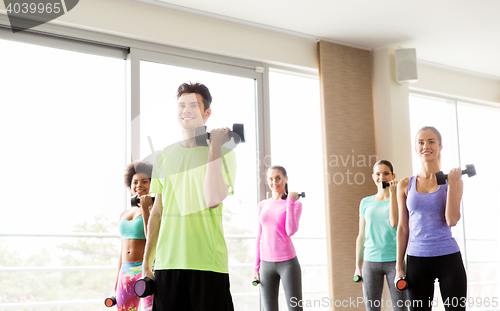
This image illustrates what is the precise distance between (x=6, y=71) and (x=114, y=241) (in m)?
3.21

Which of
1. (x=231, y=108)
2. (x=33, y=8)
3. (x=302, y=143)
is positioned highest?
(x=33, y=8)

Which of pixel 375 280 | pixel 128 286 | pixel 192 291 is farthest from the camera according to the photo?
pixel 375 280

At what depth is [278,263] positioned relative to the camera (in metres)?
3.17

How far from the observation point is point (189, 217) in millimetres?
1540

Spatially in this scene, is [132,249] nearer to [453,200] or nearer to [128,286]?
[128,286]

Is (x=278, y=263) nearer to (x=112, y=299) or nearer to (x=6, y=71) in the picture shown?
(x=112, y=299)

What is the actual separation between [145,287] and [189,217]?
263mm

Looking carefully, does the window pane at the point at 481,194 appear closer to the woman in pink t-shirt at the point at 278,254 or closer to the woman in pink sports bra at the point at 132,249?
the woman in pink t-shirt at the point at 278,254

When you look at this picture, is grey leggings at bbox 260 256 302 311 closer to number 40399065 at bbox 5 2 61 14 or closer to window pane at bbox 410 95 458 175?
number 40399065 at bbox 5 2 61 14

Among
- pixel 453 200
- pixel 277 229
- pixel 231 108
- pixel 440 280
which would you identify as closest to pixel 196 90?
pixel 453 200

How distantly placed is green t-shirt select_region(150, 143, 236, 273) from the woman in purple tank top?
1.32m

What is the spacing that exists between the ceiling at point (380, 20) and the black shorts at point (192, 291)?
257 cm

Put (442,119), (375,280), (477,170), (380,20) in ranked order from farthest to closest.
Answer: (477,170)
(442,119)
(380,20)
(375,280)

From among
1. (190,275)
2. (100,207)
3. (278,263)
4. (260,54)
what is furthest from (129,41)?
(190,275)
